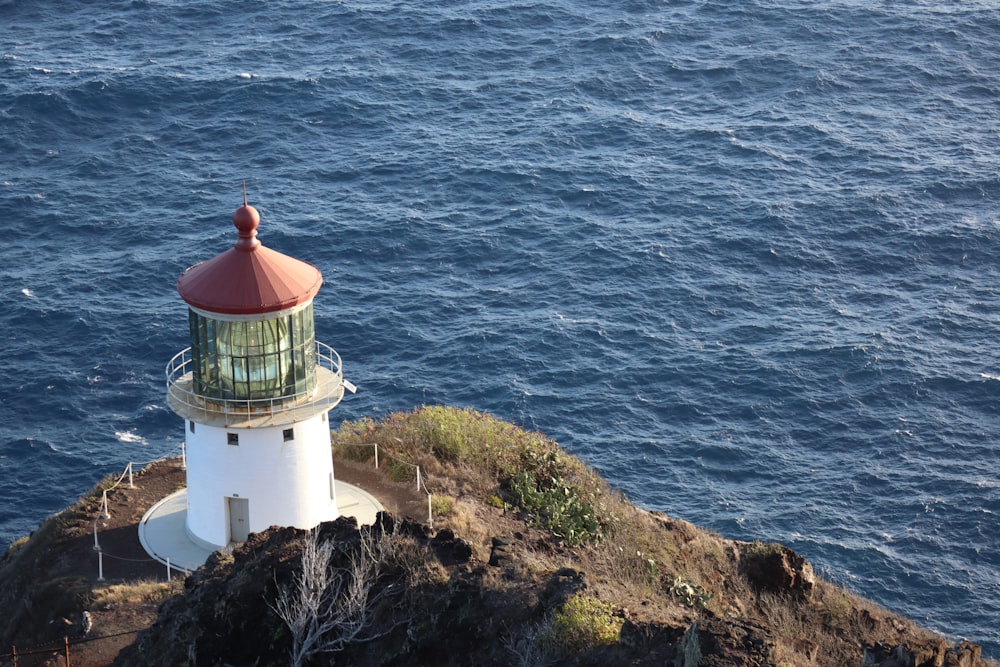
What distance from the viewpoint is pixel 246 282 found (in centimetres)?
3192

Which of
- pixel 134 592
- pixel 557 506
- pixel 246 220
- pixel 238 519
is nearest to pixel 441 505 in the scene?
pixel 557 506

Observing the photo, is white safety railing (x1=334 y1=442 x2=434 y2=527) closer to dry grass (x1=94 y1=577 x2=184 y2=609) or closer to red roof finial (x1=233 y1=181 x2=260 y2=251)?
dry grass (x1=94 y1=577 x2=184 y2=609)

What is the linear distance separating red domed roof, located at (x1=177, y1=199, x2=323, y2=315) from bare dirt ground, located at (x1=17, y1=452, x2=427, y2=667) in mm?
7106

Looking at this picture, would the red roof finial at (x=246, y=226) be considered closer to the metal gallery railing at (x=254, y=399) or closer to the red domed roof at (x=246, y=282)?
the red domed roof at (x=246, y=282)

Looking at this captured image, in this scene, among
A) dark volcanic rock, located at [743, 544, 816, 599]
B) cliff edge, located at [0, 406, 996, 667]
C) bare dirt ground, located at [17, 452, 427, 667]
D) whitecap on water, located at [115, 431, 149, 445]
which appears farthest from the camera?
whitecap on water, located at [115, 431, 149, 445]

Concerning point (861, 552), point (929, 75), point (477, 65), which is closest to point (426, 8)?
point (477, 65)

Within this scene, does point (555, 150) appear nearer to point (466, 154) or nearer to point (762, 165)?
point (466, 154)

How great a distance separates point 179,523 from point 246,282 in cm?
789

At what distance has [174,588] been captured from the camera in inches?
1287

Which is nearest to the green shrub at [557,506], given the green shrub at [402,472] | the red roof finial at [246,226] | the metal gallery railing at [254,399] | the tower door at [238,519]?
the green shrub at [402,472]

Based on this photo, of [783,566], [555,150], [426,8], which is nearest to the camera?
[783,566]

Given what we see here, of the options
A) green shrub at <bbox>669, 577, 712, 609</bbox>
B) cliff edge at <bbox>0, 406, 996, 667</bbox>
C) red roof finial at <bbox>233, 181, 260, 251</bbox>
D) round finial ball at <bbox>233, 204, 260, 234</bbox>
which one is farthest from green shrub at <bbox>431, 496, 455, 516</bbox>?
round finial ball at <bbox>233, 204, 260, 234</bbox>

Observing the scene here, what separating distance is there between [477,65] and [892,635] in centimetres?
6756

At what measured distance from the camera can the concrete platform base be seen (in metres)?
34.4
